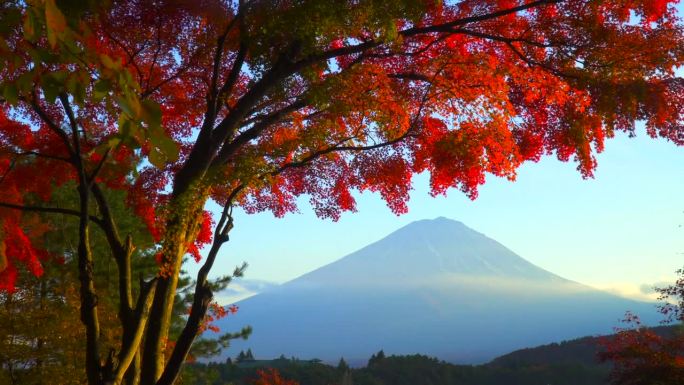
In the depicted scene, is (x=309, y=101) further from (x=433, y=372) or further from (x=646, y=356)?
(x=433, y=372)

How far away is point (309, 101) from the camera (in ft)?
24.0

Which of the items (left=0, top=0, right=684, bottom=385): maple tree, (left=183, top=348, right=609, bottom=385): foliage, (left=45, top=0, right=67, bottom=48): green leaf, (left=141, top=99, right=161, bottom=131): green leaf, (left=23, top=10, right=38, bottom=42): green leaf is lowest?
(left=183, top=348, right=609, bottom=385): foliage

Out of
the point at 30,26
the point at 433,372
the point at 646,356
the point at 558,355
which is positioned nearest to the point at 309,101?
the point at 30,26

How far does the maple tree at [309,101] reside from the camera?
264 inches

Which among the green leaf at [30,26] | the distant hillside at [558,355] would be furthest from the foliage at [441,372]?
the green leaf at [30,26]

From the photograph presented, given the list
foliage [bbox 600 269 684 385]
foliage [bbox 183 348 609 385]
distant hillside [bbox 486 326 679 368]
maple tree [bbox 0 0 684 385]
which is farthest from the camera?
distant hillside [bbox 486 326 679 368]

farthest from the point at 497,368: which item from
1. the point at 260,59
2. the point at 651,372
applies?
the point at 260,59

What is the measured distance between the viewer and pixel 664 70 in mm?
7977

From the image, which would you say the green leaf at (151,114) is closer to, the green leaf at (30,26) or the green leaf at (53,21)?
the green leaf at (53,21)

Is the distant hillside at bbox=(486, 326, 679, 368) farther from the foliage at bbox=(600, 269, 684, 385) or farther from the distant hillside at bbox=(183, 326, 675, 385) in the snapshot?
the foliage at bbox=(600, 269, 684, 385)

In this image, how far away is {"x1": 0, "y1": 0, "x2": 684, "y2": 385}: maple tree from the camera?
6.70 meters

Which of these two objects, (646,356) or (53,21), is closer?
(53,21)

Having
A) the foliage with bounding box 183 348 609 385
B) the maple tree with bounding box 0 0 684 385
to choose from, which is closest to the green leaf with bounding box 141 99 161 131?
the maple tree with bounding box 0 0 684 385

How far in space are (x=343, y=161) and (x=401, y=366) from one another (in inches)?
1719
